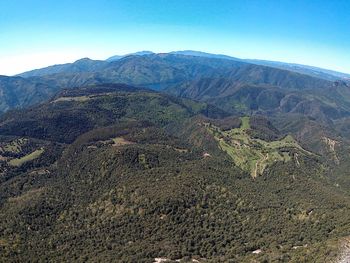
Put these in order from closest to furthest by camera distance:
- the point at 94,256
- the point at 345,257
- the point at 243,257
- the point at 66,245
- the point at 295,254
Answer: the point at 345,257 < the point at 295,254 < the point at 243,257 < the point at 94,256 < the point at 66,245

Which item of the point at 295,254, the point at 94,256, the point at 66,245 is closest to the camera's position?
the point at 295,254

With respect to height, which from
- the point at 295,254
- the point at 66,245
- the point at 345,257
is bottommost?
the point at 66,245

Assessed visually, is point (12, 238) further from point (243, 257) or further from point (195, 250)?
point (243, 257)

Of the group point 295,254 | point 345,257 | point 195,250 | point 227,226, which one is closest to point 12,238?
point 195,250

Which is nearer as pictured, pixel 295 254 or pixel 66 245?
pixel 295 254

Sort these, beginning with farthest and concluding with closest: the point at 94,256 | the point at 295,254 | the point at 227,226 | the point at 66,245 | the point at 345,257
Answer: the point at 227,226 < the point at 66,245 < the point at 94,256 < the point at 295,254 < the point at 345,257

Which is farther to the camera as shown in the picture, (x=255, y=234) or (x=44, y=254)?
(x=255, y=234)

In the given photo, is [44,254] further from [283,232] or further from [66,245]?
[283,232]

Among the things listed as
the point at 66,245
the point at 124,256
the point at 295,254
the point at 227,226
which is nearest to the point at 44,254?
the point at 66,245

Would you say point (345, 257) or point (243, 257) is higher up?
point (345, 257)
